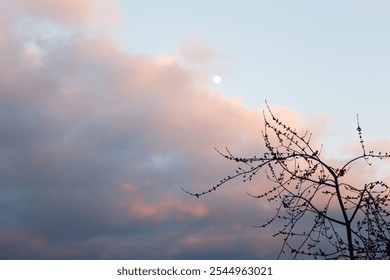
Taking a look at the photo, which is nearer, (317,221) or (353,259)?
(353,259)

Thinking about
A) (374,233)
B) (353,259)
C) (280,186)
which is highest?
(280,186)
